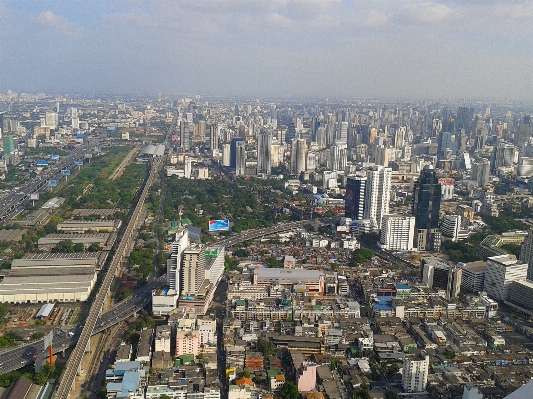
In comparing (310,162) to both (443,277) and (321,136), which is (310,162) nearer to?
(321,136)

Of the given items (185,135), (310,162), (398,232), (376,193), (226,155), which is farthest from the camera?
(185,135)

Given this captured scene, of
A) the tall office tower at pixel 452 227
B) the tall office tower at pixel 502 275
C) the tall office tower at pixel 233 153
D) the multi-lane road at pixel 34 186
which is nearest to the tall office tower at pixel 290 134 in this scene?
the tall office tower at pixel 233 153

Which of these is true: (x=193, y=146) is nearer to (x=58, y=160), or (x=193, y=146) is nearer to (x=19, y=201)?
(x=58, y=160)

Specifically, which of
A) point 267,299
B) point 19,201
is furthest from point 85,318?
point 19,201

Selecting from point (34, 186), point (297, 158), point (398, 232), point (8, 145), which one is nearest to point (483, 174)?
point (297, 158)

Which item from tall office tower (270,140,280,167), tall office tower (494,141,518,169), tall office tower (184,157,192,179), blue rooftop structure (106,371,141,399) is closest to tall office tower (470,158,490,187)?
tall office tower (494,141,518,169)

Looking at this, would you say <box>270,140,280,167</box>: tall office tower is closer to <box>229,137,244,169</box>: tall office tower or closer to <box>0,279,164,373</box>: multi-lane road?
<box>229,137,244,169</box>: tall office tower

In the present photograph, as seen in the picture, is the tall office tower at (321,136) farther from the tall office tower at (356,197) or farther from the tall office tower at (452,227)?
the tall office tower at (452,227)
